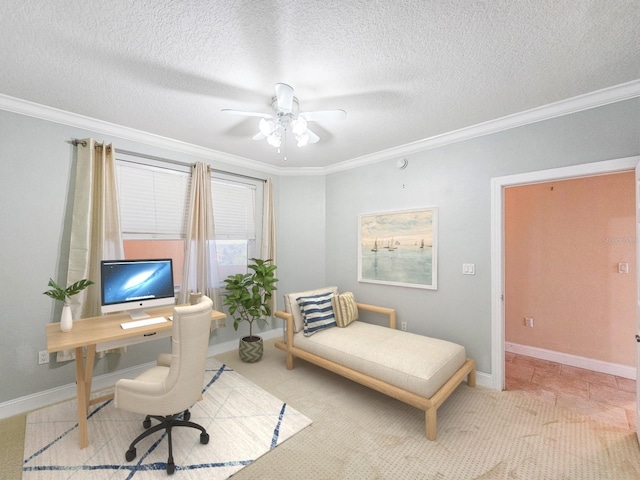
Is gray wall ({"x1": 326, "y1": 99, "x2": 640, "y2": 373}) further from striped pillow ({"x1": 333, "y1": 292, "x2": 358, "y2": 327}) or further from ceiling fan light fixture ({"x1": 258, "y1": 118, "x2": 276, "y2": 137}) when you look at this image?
ceiling fan light fixture ({"x1": 258, "y1": 118, "x2": 276, "y2": 137})

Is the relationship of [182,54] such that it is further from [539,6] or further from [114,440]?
[114,440]

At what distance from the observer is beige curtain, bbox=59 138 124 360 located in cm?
263

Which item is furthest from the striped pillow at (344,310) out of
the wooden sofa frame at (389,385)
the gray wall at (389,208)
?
the gray wall at (389,208)

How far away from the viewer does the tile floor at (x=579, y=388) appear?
2402 millimetres

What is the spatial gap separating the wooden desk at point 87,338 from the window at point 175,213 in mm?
944

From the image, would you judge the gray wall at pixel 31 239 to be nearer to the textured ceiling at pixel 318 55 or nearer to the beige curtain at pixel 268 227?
the textured ceiling at pixel 318 55

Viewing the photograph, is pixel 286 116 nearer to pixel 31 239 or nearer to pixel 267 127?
pixel 267 127

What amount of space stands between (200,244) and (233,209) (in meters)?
0.74

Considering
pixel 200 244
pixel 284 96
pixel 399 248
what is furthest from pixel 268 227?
pixel 284 96

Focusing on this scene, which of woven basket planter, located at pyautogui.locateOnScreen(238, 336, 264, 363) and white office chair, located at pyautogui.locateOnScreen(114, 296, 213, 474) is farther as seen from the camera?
woven basket planter, located at pyautogui.locateOnScreen(238, 336, 264, 363)

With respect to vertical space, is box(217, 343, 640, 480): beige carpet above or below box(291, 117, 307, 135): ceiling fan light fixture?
below

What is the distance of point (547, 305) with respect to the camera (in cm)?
356

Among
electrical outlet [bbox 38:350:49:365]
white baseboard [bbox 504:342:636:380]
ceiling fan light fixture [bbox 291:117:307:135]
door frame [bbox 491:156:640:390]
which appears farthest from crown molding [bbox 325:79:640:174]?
electrical outlet [bbox 38:350:49:365]

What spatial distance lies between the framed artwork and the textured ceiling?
4.00 ft
